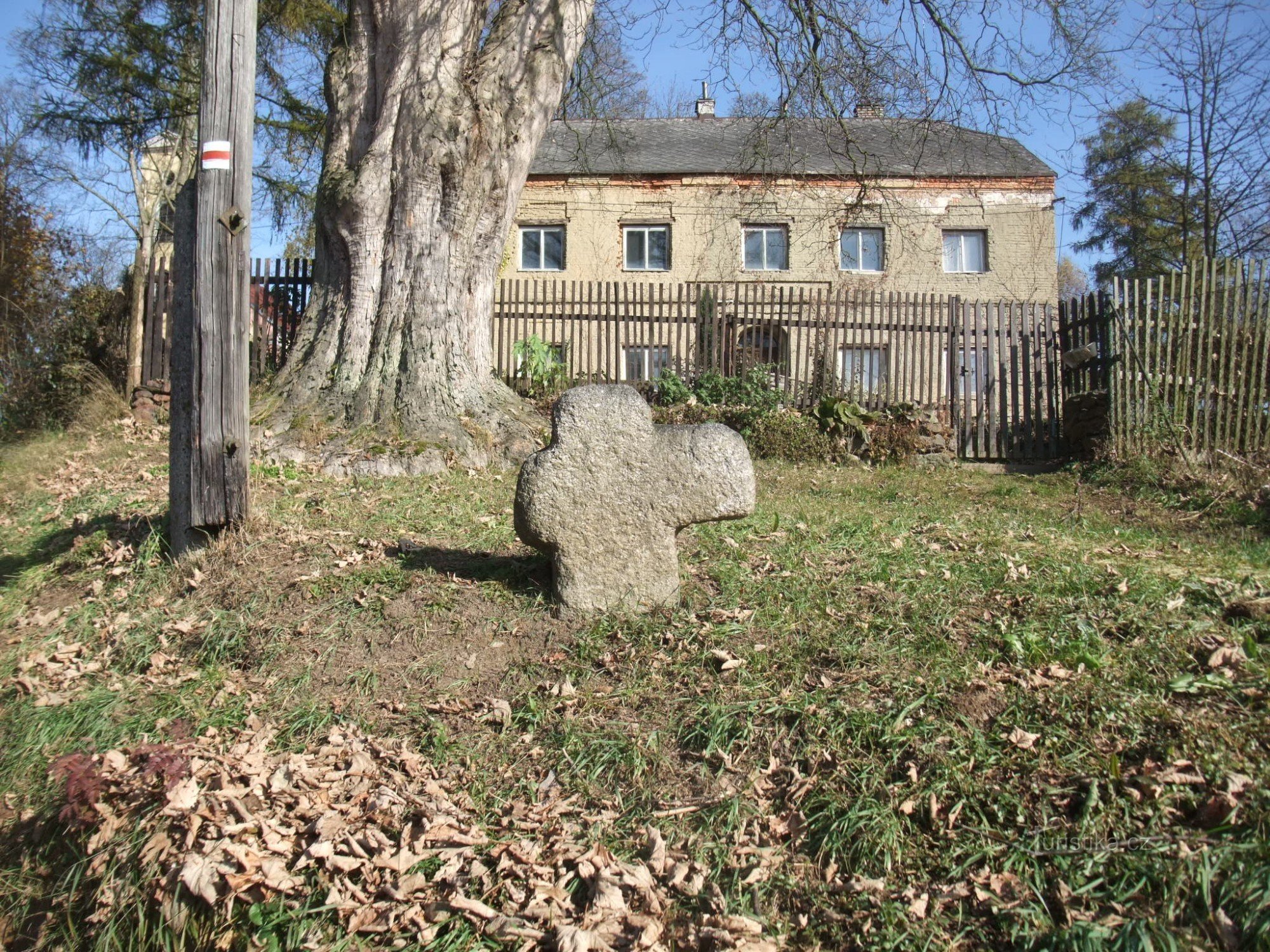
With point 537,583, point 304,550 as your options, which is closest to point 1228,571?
point 537,583

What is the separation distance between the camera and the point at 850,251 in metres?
21.7

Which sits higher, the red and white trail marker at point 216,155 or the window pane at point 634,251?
the window pane at point 634,251

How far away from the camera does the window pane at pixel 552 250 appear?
21547 mm

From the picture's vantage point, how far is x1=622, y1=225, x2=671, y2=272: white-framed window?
21375mm

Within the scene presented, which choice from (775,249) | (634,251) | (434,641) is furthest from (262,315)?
(775,249)

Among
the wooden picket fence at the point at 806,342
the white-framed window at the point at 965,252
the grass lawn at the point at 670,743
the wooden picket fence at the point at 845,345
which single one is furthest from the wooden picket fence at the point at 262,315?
the white-framed window at the point at 965,252

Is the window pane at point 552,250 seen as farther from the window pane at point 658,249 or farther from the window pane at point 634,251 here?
the window pane at point 658,249

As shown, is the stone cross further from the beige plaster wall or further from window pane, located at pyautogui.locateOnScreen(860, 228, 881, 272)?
window pane, located at pyautogui.locateOnScreen(860, 228, 881, 272)

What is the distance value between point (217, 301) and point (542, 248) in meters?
17.2

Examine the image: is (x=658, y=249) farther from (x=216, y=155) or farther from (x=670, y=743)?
(x=670, y=743)

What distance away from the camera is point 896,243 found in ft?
69.1

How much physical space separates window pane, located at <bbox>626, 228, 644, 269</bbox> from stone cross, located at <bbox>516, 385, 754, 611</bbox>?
17769 millimetres

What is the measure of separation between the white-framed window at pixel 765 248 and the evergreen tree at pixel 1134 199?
6.70 meters

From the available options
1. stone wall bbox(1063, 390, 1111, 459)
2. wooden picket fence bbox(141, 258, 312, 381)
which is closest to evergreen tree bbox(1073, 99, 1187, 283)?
stone wall bbox(1063, 390, 1111, 459)
